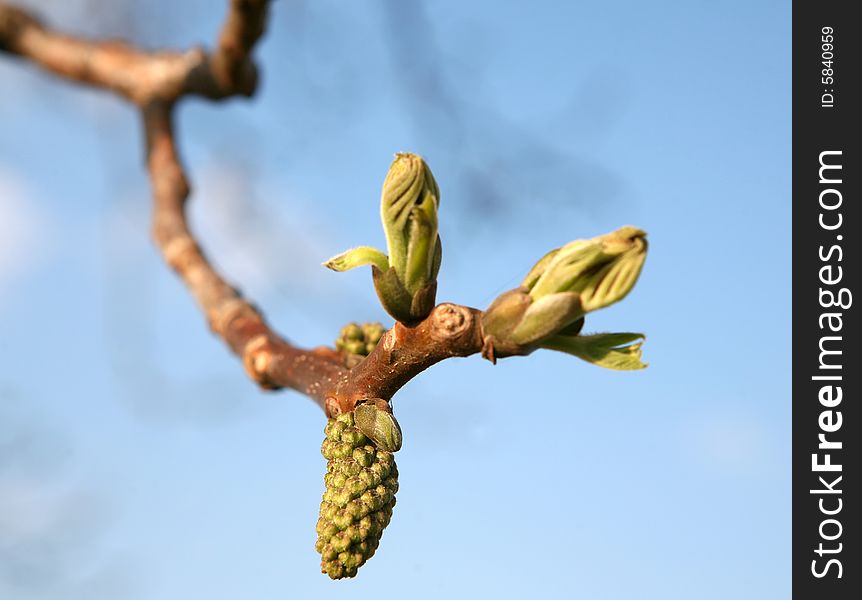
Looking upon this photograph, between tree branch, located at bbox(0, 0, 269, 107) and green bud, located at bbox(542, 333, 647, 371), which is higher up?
tree branch, located at bbox(0, 0, 269, 107)

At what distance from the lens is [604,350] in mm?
1274

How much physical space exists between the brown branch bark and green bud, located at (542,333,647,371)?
137 mm

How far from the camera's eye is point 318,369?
5.53 ft

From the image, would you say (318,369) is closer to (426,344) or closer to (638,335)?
(426,344)

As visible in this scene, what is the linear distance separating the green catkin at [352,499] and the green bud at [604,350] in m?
0.34

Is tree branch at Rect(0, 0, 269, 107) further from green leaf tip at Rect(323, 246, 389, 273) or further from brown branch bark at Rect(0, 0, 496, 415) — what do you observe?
green leaf tip at Rect(323, 246, 389, 273)

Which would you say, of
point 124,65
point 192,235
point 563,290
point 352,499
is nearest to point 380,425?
point 352,499

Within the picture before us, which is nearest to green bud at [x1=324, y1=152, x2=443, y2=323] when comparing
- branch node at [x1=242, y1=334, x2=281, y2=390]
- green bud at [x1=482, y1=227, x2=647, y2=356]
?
green bud at [x1=482, y1=227, x2=647, y2=356]

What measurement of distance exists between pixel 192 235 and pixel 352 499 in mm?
1658

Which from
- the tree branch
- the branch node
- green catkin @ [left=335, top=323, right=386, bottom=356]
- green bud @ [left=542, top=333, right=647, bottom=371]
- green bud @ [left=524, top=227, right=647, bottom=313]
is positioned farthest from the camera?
the tree branch

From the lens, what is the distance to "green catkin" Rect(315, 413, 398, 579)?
1.31m

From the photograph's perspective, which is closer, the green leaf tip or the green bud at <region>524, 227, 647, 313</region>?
the green bud at <region>524, 227, 647, 313</region>
